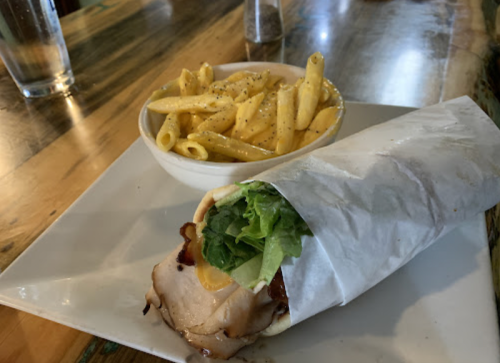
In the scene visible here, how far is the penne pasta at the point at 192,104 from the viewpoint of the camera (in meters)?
1.09

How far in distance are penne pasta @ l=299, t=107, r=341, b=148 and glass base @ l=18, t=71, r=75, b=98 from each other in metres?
1.32

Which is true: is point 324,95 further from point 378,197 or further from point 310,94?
point 378,197

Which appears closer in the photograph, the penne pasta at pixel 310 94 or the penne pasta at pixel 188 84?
the penne pasta at pixel 310 94

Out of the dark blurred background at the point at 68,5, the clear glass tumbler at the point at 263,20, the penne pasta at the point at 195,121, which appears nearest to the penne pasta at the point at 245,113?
the penne pasta at the point at 195,121

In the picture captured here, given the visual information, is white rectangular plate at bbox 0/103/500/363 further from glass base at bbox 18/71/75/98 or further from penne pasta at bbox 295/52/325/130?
glass base at bbox 18/71/75/98

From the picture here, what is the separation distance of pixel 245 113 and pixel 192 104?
0.17m

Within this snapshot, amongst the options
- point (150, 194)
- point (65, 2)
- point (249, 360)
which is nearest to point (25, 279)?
point (150, 194)

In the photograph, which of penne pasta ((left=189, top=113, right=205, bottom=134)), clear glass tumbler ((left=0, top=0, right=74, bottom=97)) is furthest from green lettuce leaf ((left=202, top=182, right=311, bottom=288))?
clear glass tumbler ((left=0, top=0, right=74, bottom=97))

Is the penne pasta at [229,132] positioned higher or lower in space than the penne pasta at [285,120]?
lower

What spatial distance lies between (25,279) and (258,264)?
0.52 meters

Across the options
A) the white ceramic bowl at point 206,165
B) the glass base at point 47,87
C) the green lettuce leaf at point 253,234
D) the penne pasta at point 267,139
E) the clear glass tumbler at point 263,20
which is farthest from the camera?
the clear glass tumbler at point 263,20

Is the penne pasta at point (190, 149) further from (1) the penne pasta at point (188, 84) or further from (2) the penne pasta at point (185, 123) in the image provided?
(1) the penne pasta at point (188, 84)

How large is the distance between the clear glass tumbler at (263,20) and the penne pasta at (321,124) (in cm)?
114

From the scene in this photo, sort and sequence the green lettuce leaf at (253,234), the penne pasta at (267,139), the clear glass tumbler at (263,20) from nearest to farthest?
the green lettuce leaf at (253,234) < the penne pasta at (267,139) < the clear glass tumbler at (263,20)
